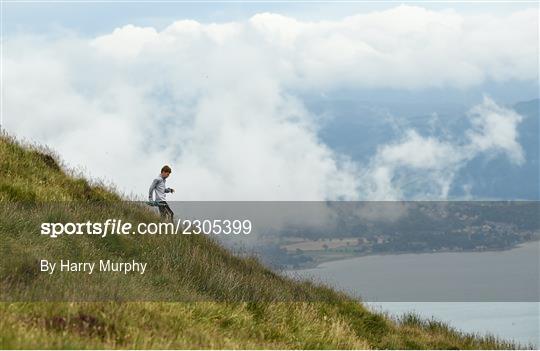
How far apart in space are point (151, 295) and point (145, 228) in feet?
19.2

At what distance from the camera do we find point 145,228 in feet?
57.5

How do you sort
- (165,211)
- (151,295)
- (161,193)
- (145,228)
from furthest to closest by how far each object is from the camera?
(165,211), (161,193), (145,228), (151,295)

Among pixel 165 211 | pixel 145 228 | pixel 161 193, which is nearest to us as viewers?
pixel 145 228

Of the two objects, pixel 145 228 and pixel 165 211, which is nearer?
pixel 145 228

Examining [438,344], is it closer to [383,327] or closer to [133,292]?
[383,327]

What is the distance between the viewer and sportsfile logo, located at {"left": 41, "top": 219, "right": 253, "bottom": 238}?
1469 centimetres

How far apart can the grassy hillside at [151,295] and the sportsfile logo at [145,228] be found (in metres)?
0.31

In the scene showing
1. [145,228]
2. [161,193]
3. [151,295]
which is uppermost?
[161,193]

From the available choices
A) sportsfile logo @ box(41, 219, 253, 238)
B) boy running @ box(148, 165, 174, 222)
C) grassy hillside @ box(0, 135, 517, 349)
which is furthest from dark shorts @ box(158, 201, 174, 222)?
sportsfile logo @ box(41, 219, 253, 238)

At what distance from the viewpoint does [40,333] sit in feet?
26.1

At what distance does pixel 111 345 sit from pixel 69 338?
0.55 meters

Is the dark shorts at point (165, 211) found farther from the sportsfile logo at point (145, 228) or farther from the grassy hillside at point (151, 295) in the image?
the sportsfile logo at point (145, 228)

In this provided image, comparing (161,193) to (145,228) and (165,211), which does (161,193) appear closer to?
(165,211)

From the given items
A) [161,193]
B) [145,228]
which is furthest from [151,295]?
[161,193]
